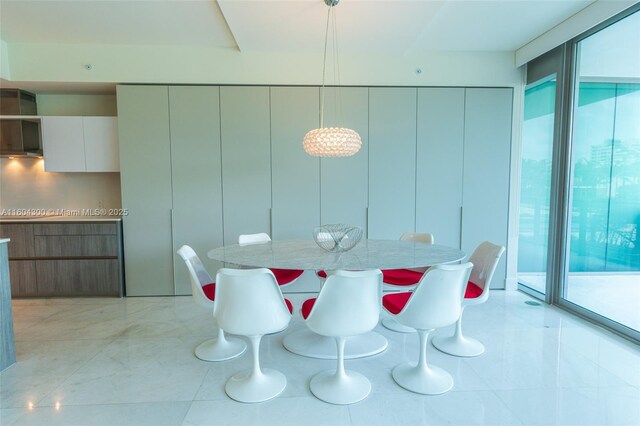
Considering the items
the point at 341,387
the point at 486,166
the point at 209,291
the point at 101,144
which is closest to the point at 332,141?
the point at 209,291

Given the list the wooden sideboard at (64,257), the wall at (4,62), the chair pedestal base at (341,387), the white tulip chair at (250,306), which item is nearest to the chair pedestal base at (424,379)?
the chair pedestal base at (341,387)

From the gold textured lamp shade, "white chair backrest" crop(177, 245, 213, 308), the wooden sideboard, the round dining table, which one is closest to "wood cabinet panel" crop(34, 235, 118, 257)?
the wooden sideboard

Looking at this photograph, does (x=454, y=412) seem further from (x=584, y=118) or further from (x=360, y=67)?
(x=360, y=67)

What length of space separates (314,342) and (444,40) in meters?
3.30

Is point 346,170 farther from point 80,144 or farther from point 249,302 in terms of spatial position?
point 80,144

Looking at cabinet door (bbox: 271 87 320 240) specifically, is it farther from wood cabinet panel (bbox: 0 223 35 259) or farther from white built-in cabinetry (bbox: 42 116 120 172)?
wood cabinet panel (bbox: 0 223 35 259)

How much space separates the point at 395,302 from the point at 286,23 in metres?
2.60

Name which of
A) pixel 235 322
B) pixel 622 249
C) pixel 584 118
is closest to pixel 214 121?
pixel 235 322

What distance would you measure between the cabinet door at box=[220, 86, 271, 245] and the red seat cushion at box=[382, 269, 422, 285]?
62.5 inches

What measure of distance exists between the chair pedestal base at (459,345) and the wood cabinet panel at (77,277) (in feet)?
11.3

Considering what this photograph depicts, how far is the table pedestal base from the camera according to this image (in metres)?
2.39

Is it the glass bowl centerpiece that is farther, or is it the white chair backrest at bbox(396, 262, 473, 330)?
the glass bowl centerpiece

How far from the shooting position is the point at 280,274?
2803 mm

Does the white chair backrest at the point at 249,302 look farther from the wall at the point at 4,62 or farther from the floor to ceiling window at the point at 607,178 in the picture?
the wall at the point at 4,62
